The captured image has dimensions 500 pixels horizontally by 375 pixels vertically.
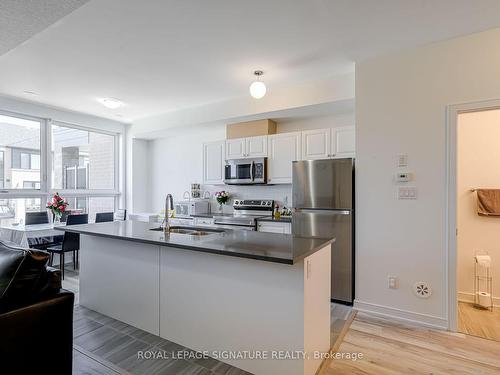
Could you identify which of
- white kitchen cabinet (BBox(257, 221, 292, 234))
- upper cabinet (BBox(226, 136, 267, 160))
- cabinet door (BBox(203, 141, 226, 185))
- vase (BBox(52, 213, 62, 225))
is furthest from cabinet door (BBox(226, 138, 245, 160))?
vase (BBox(52, 213, 62, 225))

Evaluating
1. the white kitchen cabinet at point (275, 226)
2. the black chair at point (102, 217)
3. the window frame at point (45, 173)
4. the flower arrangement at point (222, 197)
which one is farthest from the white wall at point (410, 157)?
the window frame at point (45, 173)

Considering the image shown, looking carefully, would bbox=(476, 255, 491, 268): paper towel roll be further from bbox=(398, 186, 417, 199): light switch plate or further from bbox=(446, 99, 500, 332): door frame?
bbox=(398, 186, 417, 199): light switch plate

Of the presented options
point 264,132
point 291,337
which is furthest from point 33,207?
point 291,337

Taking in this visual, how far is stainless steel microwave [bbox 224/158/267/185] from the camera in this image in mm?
4379

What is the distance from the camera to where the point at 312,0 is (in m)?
2.19

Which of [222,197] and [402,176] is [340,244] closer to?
[402,176]

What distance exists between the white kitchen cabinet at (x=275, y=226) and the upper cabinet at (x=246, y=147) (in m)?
1.09

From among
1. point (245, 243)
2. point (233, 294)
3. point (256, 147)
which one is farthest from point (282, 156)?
point (233, 294)

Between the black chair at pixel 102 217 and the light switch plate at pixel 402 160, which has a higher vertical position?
the light switch plate at pixel 402 160

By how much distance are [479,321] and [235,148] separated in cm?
380

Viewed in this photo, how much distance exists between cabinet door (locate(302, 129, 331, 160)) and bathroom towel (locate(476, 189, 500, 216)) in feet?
6.03

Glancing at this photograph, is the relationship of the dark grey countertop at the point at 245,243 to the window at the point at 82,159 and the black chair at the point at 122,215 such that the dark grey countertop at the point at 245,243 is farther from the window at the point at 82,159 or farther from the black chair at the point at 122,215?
the window at the point at 82,159

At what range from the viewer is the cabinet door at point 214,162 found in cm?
491

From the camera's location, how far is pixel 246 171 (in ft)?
14.9
